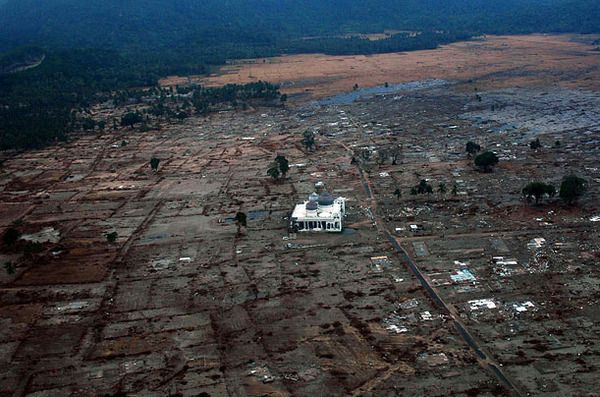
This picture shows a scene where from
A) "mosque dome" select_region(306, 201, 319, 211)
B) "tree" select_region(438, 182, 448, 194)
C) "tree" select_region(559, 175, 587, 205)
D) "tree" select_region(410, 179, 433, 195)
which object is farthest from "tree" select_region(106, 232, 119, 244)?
"tree" select_region(559, 175, 587, 205)

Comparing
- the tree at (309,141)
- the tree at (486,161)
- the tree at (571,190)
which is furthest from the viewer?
the tree at (309,141)

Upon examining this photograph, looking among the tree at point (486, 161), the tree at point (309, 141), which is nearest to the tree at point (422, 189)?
the tree at point (486, 161)

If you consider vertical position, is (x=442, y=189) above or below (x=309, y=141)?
below

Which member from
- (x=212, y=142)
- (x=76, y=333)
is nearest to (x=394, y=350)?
(x=76, y=333)

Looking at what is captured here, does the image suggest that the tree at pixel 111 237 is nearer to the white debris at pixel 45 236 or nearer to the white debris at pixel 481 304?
the white debris at pixel 45 236

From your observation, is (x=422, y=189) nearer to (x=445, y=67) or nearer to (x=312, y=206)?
(x=312, y=206)

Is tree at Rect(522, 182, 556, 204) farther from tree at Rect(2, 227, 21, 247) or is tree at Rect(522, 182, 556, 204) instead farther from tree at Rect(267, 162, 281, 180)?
tree at Rect(2, 227, 21, 247)

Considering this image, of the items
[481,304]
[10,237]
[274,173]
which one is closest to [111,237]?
[10,237]
